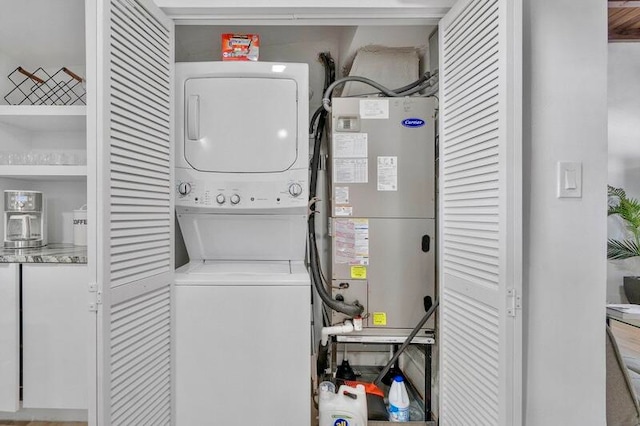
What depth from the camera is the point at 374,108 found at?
2250 mm

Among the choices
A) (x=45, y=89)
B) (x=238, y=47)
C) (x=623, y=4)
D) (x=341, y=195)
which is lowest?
(x=341, y=195)

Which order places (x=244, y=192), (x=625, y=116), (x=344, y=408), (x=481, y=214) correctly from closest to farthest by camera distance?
(x=481, y=214), (x=344, y=408), (x=244, y=192), (x=625, y=116)

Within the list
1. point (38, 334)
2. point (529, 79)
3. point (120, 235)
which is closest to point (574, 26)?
point (529, 79)

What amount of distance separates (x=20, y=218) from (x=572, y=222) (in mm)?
2768

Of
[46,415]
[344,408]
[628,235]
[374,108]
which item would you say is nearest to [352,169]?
[374,108]

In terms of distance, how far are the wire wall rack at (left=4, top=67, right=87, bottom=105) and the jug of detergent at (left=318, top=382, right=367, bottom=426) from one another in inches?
93.0

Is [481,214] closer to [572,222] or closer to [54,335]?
[572,222]

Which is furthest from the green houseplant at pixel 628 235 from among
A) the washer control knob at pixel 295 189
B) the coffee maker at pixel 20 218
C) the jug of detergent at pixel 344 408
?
the coffee maker at pixel 20 218

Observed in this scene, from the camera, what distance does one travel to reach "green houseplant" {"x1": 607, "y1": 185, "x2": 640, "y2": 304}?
386 centimetres

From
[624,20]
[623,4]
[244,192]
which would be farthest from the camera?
[624,20]

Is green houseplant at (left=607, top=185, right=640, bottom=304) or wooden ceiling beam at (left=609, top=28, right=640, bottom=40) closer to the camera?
wooden ceiling beam at (left=609, top=28, right=640, bottom=40)

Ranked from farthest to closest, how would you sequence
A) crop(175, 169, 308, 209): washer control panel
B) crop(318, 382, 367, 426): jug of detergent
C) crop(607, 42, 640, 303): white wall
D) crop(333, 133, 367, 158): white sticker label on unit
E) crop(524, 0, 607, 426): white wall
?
crop(607, 42, 640, 303): white wall → crop(333, 133, 367, 158): white sticker label on unit → crop(175, 169, 308, 209): washer control panel → crop(318, 382, 367, 426): jug of detergent → crop(524, 0, 607, 426): white wall

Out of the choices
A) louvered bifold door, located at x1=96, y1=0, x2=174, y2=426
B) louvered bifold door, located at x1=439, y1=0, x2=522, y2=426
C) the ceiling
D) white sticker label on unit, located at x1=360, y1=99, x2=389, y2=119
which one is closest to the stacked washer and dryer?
louvered bifold door, located at x1=96, y1=0, x2=174, y2=426

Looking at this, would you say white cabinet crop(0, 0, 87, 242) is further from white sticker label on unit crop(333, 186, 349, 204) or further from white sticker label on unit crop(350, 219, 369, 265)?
white sticker label on unit crop(350, 219, 369, 265)
